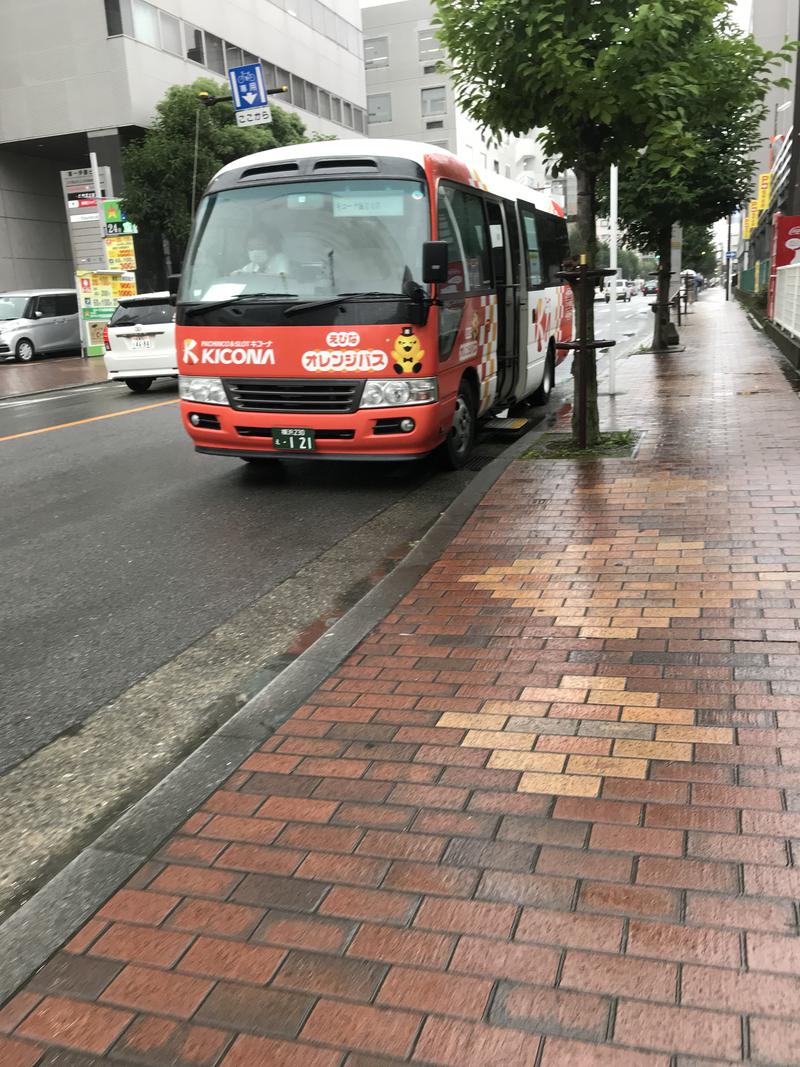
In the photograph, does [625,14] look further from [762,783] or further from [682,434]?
[762,783]

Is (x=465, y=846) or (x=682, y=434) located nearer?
(x=465, y=846)

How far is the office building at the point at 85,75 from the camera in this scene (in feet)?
113

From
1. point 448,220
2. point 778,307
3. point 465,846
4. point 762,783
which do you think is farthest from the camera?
point 778,307

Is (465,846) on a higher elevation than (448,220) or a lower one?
lower

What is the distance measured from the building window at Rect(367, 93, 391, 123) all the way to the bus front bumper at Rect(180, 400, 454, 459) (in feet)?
241

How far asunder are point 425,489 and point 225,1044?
6.35 metres

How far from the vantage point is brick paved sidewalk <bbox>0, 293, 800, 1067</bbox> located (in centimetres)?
214

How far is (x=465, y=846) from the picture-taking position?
110 inches

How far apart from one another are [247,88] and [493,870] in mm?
28299

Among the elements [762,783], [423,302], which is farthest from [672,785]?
[423,302]

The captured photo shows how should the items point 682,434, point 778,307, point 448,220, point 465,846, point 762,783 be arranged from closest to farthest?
point 465,846, point 762,783, point 448,220, point 682,434, point 778,307

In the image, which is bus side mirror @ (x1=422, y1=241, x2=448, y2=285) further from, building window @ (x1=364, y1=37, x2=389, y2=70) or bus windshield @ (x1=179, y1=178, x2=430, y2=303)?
building window @ (x1=364, y1=37, x2=389, y2=70)

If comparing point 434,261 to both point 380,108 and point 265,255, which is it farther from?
point 380,108

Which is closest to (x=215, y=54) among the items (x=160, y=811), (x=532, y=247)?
(x=532, y=247)
